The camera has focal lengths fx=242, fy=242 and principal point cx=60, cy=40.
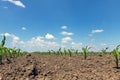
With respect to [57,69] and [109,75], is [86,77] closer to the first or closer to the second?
[109,75]

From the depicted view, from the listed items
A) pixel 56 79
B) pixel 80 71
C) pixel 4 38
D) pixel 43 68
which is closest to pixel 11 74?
pixel 43 68

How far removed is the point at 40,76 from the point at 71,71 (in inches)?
36.9

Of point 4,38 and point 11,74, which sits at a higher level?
point 4,38

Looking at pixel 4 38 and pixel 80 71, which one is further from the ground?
pixel 4 38

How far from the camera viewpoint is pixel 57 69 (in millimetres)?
7559

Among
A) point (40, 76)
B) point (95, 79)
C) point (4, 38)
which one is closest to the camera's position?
point (95, 79)

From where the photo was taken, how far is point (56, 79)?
6.57 metres

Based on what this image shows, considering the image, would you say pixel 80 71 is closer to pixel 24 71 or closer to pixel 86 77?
pixel 86 77

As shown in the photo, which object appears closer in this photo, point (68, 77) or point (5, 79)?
point (68, 77)

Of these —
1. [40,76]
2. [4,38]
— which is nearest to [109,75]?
[40,76]

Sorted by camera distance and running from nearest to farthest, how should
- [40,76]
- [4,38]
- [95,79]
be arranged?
[95,79]
[40,76]
[4,38]

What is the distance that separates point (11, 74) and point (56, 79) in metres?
1.67

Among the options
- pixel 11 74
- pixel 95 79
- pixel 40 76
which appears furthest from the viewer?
pixel 11 74

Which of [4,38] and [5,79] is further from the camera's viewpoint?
[4,38]
